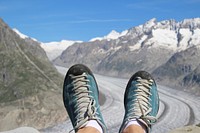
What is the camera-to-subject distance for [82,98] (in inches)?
295

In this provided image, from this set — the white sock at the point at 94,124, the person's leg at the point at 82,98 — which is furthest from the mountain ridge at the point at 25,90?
the white sock at the point at 94,124

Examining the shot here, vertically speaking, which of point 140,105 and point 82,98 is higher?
point 82,98

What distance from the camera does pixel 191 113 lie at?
81.5 metres

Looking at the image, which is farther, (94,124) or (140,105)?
(140,105)

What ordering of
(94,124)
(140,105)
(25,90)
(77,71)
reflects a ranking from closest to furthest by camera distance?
(94,124), (140,105), (77,71), (25,90)

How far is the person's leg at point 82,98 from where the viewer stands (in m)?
6.81

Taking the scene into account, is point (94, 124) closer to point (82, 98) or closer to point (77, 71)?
point (82, 98)

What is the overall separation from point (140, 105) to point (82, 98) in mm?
1030

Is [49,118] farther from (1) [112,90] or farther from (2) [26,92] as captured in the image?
(1) [112,90]

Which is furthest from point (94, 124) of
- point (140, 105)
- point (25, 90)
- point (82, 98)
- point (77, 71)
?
point (25, 90)

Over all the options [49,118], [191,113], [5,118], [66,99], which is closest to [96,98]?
[66,99]

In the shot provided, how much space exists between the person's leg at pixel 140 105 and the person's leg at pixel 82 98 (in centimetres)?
48

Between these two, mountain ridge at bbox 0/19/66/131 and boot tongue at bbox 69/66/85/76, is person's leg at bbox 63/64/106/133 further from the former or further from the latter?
mountain ridge at bbox 0/19/66/131

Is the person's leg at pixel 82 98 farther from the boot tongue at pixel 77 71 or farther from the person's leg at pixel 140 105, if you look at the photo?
the person's leg at pixel 140 105
